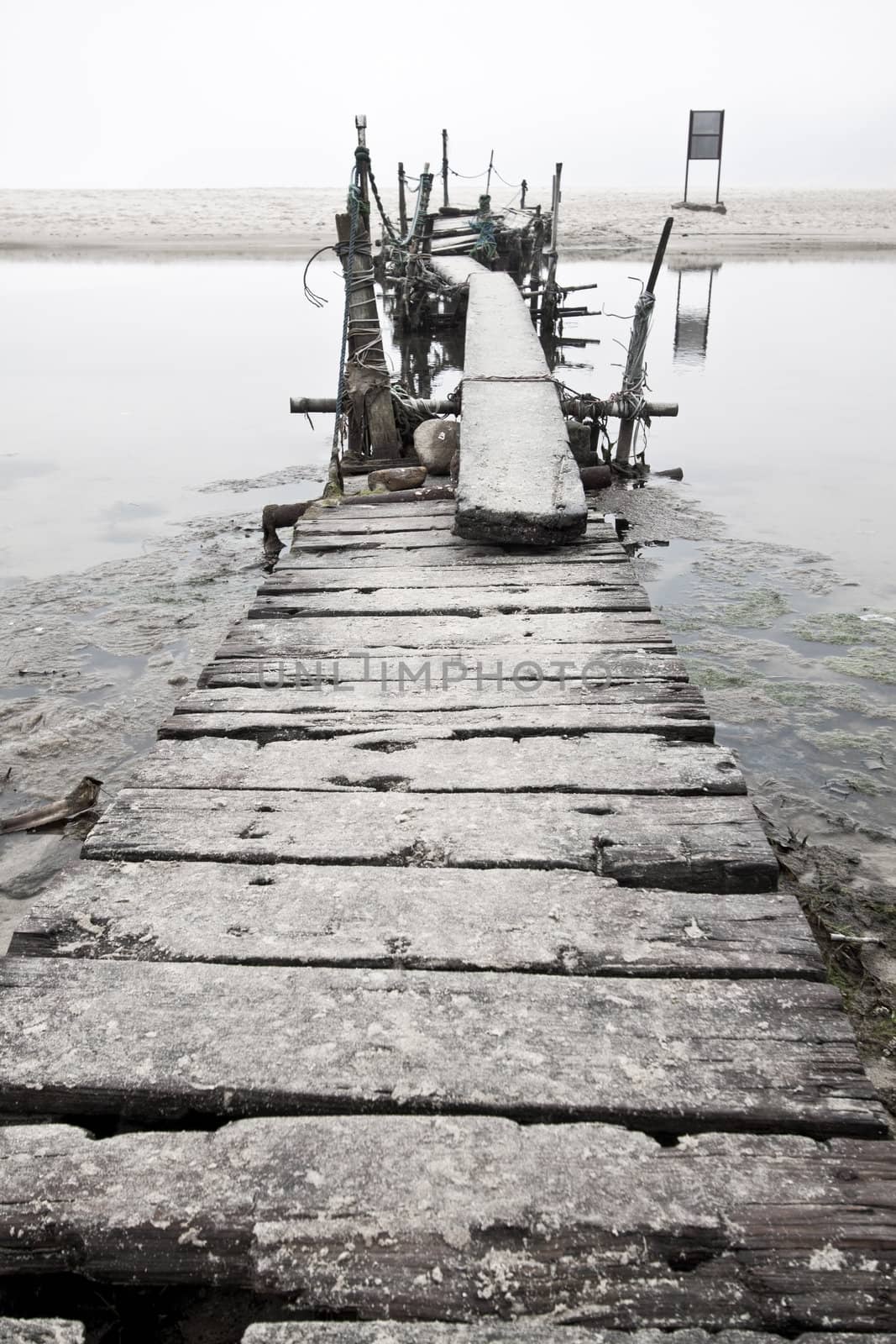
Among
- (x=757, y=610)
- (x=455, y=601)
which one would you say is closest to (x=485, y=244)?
(x=757, y=610)

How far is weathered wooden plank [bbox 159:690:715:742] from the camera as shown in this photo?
2.75m

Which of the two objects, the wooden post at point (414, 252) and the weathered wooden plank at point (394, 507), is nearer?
the weathered wooden plank at point (394, 507)

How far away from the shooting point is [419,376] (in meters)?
14.9

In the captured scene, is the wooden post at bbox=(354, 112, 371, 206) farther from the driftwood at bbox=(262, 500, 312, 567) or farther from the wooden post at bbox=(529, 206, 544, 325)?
the wooden post at bbox=(529, 206, 544, 325)

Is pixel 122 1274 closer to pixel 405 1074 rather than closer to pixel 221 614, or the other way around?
pixel 405 1074

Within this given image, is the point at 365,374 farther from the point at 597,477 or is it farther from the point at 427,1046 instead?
the point at 427,1046

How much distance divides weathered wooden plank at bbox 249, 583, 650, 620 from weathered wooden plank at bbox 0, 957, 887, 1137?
2064 millimetres

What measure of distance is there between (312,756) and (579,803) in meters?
0.79

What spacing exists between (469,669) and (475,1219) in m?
2.01

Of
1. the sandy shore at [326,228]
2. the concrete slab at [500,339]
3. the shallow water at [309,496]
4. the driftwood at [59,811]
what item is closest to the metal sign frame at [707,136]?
the sandy shore at [326,228]

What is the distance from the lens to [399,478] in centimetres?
578

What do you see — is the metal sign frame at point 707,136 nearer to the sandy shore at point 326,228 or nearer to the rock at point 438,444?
the sandy shore at point 326,228

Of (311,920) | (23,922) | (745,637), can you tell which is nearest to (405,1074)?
(311,920)

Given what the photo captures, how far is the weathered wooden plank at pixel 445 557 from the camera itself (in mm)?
4195
